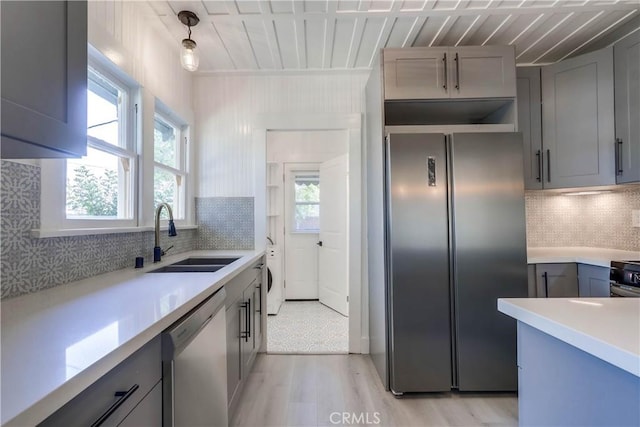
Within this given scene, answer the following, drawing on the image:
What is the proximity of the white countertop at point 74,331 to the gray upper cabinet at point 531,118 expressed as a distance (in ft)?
8.07

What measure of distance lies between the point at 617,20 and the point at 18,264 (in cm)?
367

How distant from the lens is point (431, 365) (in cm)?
180

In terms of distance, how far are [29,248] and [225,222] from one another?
1.51 meters

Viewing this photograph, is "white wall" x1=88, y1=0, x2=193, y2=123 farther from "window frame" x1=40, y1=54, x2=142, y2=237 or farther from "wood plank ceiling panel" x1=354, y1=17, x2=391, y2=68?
"wood plank ceiling panel" x1=354, y1=17, x2=391, y2=68

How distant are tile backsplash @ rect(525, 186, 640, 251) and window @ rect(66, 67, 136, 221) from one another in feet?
10.4

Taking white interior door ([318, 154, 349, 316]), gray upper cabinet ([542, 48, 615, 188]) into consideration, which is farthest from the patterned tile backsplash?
gray upper cabinet ([542, 48, 615, 188])

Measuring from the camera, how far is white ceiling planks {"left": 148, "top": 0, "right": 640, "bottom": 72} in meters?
1.71

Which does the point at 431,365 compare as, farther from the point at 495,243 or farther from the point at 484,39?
the point at 484,39

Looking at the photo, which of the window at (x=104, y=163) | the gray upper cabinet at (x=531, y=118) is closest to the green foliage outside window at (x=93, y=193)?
the window at (x=104, y=163)

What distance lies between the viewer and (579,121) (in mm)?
2045

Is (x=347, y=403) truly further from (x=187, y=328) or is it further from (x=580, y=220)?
(x=580, y=220)

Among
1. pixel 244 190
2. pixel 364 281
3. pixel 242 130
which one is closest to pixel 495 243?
pixel 364 281

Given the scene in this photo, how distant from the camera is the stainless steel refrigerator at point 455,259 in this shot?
1800 mm

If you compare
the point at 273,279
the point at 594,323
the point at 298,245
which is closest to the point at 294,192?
the point at 298,245
